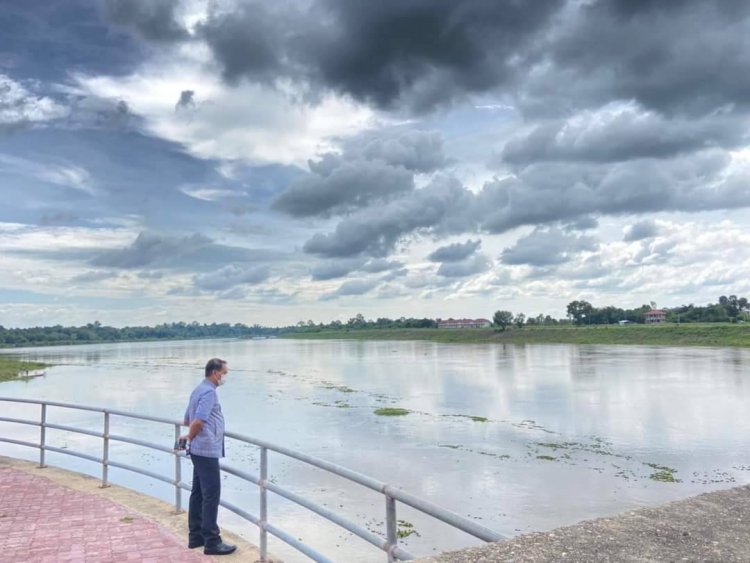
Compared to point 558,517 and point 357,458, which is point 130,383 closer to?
point 357,458

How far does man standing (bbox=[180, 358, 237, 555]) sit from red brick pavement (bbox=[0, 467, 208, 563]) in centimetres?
23

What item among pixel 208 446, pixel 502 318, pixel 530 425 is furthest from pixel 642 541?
pixel 502 318

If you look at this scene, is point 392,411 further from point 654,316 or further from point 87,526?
point 654,316

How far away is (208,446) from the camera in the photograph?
18.5 ft

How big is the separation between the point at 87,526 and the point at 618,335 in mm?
97550

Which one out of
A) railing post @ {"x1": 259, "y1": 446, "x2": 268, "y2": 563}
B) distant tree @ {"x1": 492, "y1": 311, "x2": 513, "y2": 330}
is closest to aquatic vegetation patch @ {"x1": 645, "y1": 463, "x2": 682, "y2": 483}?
railing post @ {"x1": 259, "y1": 446, "x2": 268, "y2": 563}

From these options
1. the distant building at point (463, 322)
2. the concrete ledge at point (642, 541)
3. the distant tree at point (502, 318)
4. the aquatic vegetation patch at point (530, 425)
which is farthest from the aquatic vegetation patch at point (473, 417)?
the distant building at point (463, 322)

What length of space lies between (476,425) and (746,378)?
75.2 ft

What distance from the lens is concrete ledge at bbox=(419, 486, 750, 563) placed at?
3.01 m

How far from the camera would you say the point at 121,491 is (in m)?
8.12

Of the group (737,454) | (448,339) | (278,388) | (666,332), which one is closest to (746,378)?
(737,454)

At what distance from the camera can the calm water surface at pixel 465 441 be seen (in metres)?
12.8

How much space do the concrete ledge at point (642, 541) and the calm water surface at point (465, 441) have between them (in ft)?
24.0

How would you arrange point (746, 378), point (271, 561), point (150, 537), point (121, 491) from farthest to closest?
point (746, 378)
point (121, 491)
point (150, 537)
point (271, 561)
